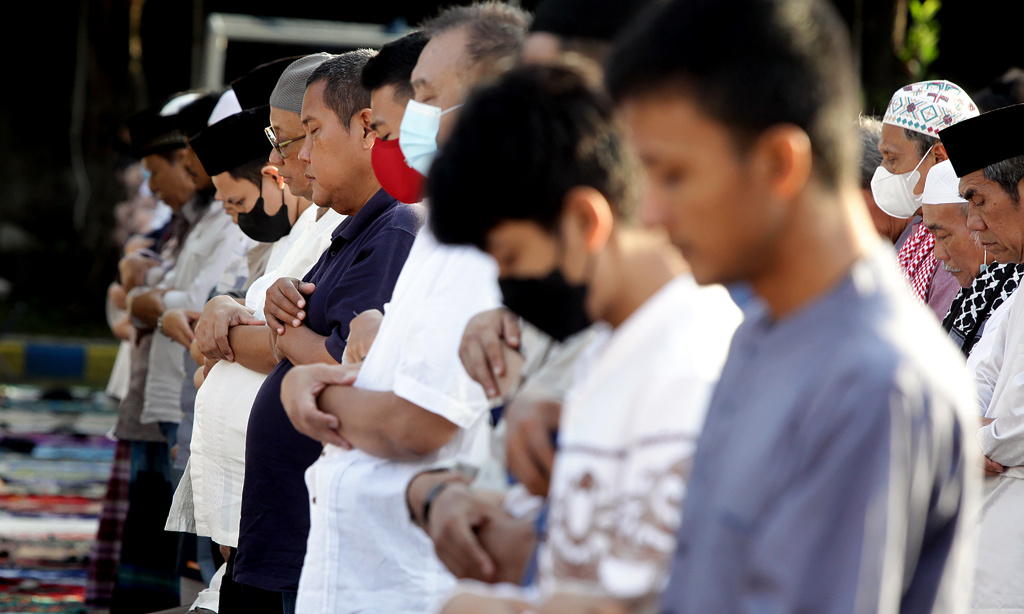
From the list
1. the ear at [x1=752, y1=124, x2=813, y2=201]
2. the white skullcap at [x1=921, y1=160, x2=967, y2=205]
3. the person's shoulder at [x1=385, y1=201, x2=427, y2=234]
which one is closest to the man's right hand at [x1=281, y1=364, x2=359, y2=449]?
the person's shoulder at [x1=385, y1=201, x2=427, y2=234]

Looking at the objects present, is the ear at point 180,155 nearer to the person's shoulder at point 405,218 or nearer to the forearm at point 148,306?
the forearm at point 148,306

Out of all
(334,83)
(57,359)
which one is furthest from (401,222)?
(57,359)

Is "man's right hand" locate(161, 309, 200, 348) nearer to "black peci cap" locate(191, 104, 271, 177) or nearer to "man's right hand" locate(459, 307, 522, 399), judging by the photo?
"black peci cap" locate(191, 104, 271, 177)

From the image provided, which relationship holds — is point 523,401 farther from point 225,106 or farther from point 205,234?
point 205,234

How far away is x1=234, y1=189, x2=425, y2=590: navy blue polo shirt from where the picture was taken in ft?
9.18

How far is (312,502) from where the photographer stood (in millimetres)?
2322

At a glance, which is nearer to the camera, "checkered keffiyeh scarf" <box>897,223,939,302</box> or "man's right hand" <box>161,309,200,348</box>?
"checkered keffiyeh scarf" <box>897,223,939,302</box>

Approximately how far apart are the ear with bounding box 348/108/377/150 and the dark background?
23.0 feet

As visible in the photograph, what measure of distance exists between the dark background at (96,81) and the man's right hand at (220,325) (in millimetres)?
7103

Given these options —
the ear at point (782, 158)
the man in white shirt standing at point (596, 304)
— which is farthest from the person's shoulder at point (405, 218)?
the ear at point (782, 158)

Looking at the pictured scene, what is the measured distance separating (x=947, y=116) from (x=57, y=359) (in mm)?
10330

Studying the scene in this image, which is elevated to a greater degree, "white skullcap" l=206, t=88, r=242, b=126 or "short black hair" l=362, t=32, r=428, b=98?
"short black hair" l=362, t=32, r=428, b=98

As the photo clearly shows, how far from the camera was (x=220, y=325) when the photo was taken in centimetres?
334

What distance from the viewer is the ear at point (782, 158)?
127cm
